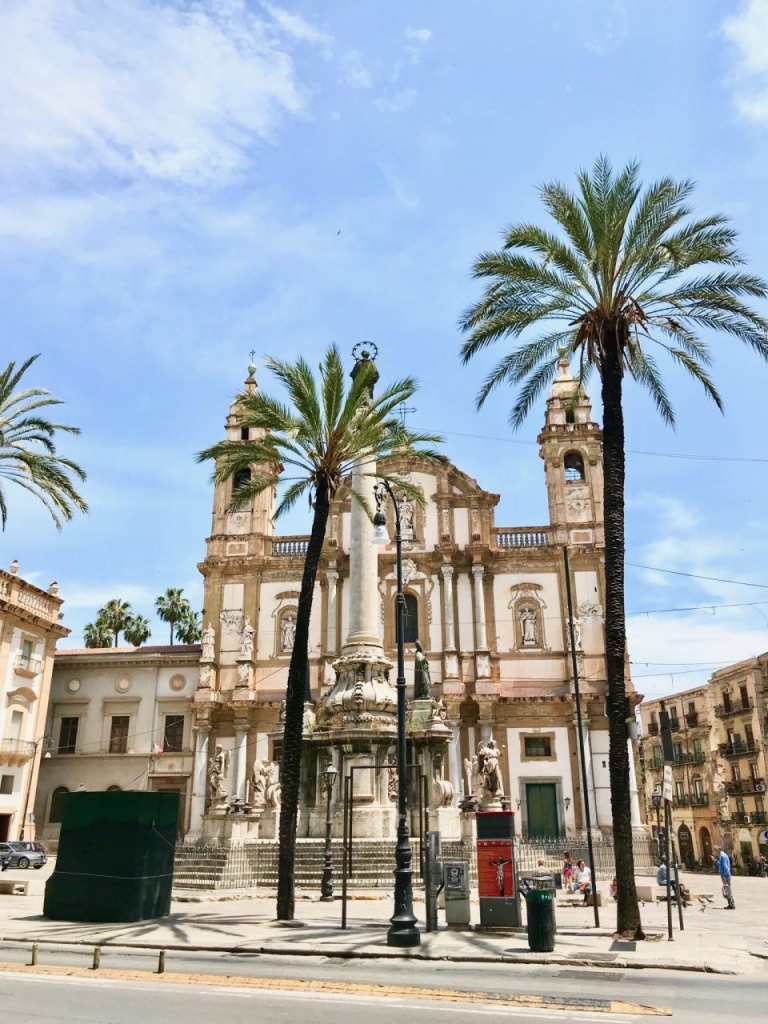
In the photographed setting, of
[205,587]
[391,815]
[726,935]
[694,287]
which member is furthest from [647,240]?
[205,587]

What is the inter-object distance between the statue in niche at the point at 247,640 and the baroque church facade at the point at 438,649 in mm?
100

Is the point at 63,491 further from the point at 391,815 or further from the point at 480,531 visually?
the point at 480,531

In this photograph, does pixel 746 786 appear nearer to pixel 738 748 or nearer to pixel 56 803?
pixel 738 748

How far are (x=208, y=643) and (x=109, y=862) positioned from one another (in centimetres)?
2669

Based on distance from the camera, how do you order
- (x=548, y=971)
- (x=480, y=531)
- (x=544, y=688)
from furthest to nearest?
(x=480, y=531) → (x=544, y=688) → (x=548, y=971)

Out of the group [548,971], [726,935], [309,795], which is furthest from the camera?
[309,795]

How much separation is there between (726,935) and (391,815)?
1130 cm

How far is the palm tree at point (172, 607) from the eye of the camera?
57594mm

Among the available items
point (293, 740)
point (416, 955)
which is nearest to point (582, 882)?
point (293, 740)

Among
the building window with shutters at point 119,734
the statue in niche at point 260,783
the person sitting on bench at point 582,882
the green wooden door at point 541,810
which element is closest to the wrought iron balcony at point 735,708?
the green wooden door at point 541,810

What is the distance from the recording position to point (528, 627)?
4153cm

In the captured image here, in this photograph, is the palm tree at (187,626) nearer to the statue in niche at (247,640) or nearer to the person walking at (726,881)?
the statue in niche at (247,640)

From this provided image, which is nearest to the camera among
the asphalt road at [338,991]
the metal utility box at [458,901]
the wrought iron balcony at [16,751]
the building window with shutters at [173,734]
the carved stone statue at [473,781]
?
the asphalt road at [338,991]

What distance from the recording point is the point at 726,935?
14.7 meters
